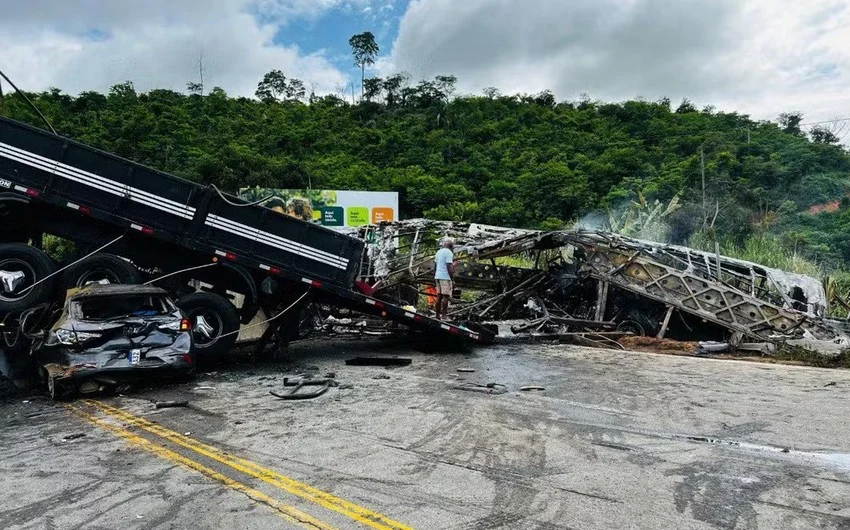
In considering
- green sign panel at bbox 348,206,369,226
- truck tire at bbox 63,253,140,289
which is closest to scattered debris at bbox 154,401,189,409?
truck tire at bbox 63,253,140,289

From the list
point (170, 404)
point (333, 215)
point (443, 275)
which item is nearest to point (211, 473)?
point (170, 404)

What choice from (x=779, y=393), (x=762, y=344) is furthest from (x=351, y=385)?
(x=762, y=344)

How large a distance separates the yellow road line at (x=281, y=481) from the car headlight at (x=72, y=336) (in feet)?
5.11

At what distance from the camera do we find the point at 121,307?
331 inches

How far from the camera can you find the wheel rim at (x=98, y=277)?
31.2 ft

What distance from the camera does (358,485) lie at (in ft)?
14.7

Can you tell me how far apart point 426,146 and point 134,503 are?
46945mm

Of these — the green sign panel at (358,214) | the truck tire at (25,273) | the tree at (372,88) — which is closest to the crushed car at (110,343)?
the truck tire at (25,273)

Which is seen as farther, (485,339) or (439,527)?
(485,339)

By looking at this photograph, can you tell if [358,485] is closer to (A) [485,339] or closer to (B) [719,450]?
(B) [719,450]

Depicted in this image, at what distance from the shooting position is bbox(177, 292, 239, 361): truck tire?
32.2 feet

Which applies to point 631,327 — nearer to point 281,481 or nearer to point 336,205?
point 281,481

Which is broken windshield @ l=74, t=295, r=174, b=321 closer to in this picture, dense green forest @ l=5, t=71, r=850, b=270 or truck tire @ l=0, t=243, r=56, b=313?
truck tire @ l=0, t=243, r=56, b=313

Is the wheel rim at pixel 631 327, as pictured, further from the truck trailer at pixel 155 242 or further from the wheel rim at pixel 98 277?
the wheel rim at pixel 98 277
